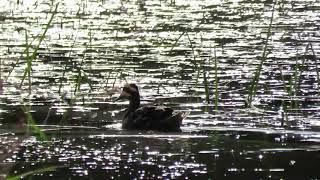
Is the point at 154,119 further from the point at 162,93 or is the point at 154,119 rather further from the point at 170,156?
the point at 162,93

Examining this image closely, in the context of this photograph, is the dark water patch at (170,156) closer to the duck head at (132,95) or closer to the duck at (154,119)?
the duck at (154,119)

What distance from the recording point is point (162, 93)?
39.6ft

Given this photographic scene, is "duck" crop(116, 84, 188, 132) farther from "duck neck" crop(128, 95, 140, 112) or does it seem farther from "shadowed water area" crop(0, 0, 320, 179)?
"duck neck" crop(128, 95, 140, 112)

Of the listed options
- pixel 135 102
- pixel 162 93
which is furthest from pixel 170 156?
pixel 162 93

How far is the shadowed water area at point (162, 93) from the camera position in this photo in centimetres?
791

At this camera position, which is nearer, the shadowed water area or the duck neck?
the shadowed water area

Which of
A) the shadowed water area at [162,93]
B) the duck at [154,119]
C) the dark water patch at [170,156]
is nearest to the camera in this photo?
the dark water patch at [170,156]

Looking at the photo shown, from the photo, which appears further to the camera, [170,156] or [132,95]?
[132,95]

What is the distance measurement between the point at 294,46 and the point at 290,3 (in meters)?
7.26

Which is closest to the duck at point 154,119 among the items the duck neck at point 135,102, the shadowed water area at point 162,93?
the shadowed water area at point 162,93

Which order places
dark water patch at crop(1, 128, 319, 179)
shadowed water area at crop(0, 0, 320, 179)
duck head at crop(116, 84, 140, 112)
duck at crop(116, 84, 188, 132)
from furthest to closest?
1. duck head at crop(116, 84, 140, 112)
2. duck at crop(116, 84, 188, 132)
3. shadowed water area at crop(0, 0, 320, 179)
4. dark water patch at crop(1, 128, 319, 179)

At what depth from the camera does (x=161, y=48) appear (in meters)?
15.9

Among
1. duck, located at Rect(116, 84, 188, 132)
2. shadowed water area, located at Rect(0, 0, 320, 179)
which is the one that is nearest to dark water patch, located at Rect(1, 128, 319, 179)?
shadowed water area, located at Rect(0, 0, 320, 179)

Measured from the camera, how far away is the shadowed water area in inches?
311
